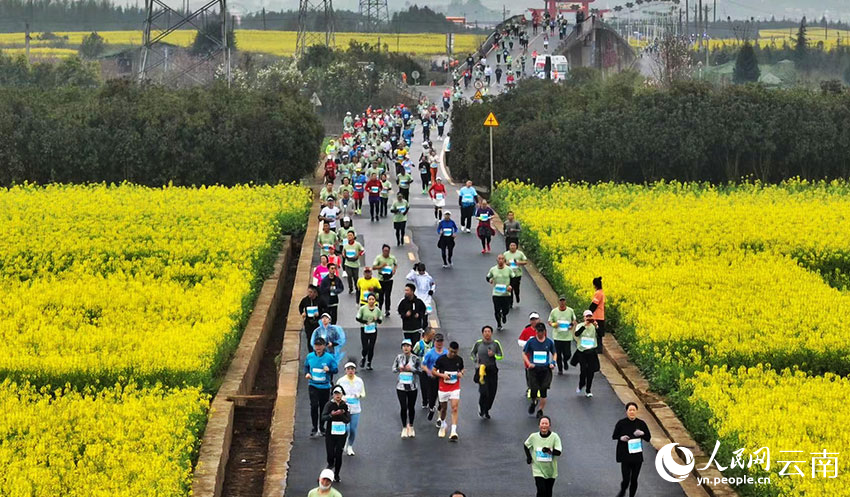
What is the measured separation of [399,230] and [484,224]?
2336mm

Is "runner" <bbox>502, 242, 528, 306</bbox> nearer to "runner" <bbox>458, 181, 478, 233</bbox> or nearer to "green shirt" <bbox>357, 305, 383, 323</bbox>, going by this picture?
"green shirt" <bbox>357, 305, 383, 323</bbox>

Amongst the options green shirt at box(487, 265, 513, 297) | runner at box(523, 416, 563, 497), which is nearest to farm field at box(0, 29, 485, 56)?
green shirt at box(487, 265, 513, 297)

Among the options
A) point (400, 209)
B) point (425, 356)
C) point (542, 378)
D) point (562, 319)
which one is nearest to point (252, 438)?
point (425, 356)

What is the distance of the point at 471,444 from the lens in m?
20.5

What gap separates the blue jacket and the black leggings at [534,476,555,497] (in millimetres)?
3895

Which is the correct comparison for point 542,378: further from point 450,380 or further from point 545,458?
point 545,458

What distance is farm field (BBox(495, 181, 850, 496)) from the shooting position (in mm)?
20219

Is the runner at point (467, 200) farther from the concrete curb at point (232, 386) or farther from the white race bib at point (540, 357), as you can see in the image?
the white race bib at point (540, 357)

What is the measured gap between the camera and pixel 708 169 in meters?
55.3

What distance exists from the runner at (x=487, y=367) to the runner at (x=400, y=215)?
13.9m

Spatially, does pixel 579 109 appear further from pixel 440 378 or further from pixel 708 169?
pixel 440 378

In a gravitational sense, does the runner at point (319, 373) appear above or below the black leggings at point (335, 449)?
above

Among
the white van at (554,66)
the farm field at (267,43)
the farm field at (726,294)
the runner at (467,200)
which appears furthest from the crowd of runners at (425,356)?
the farm field at (267,43)

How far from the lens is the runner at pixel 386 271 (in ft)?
92.3
